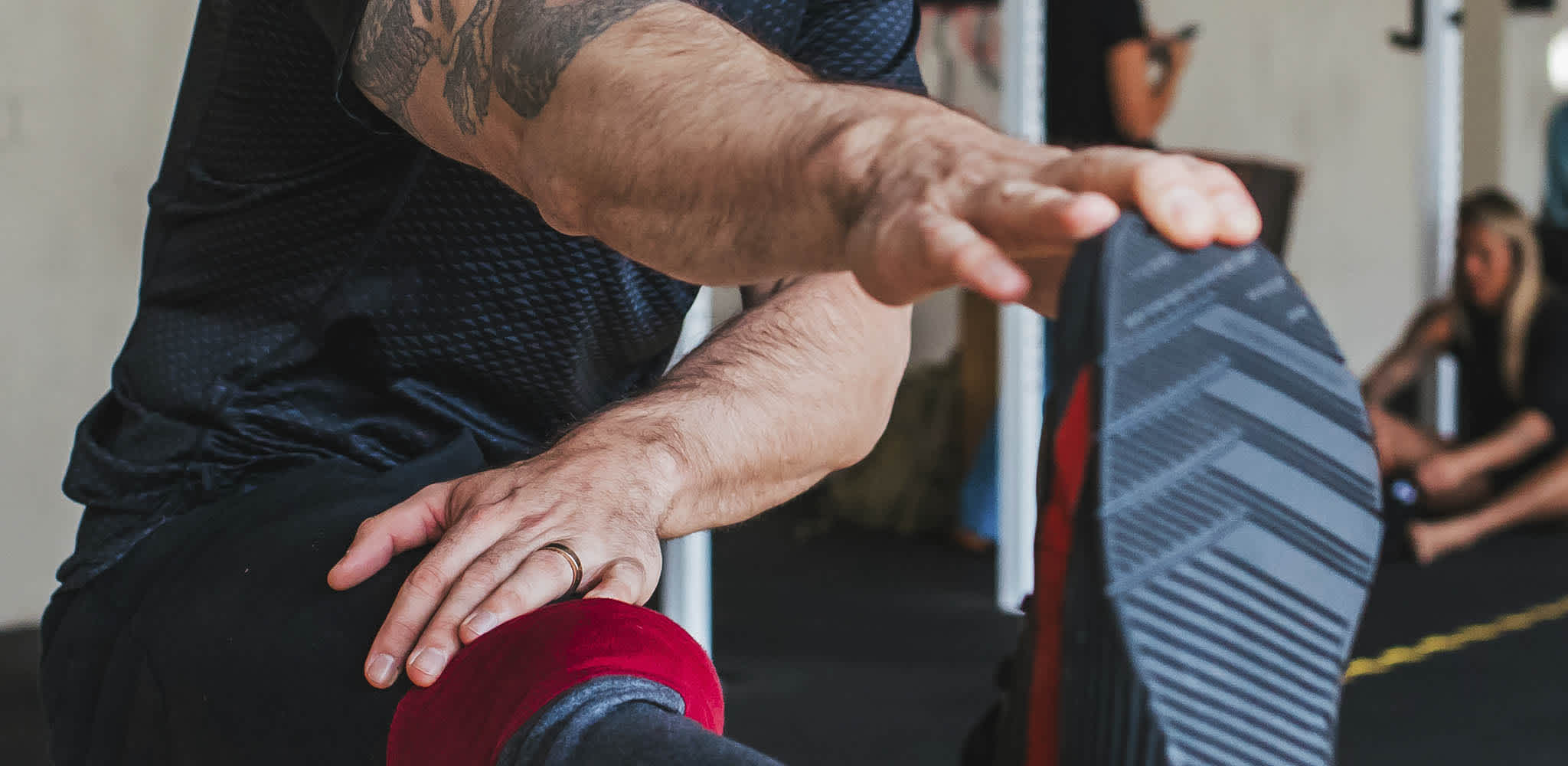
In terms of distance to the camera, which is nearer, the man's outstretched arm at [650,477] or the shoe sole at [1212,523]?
the shoe sole at [1212,523]

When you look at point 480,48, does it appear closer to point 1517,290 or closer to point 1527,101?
point 1517,290

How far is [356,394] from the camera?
0.78 metres

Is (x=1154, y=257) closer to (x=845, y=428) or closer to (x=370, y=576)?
(x=370, y=576)

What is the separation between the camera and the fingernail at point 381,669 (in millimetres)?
520

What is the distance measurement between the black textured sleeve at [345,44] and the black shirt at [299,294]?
83mm

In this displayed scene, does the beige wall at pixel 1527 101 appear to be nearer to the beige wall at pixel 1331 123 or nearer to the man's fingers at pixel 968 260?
the beige wall at pixel 1331 123

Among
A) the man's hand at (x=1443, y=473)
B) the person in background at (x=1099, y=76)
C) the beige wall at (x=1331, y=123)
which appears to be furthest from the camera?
the beige wall at (x=1331, y=123)

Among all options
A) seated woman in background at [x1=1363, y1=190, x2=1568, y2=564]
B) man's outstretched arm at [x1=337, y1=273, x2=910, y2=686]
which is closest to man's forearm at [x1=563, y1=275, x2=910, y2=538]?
man's outstretched arm at [x1=337, y1=273, x2=910, y2=686]

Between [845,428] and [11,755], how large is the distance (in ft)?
4.75

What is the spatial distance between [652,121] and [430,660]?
0.22 metres

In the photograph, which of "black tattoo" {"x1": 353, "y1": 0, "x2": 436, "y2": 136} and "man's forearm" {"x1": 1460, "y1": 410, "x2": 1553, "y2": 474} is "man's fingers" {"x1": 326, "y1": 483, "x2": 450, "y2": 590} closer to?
"black tattoo" {"x1": 353, "y1": 0, "x2": 436, "y2": 136}

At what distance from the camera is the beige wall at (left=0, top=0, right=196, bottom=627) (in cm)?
243

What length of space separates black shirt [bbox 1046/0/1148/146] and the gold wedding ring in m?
2.23

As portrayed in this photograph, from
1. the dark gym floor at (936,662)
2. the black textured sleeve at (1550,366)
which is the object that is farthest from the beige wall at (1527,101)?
the dark gym floor at (936,662)
